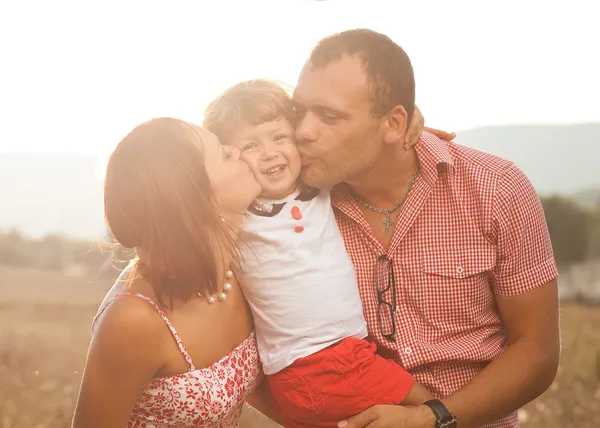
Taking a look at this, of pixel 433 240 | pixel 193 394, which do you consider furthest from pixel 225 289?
pixel 433 240

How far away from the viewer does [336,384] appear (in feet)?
8.18

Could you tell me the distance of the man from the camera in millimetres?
2729

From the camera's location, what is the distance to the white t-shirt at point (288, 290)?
2508mm

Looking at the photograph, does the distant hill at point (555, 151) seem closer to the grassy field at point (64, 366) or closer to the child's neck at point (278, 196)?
the grassy field at point (64, 366)

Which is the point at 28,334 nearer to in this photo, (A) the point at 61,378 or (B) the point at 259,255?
(A) the point at 61,378

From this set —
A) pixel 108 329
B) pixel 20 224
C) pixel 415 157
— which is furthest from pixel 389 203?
pixel 20 224

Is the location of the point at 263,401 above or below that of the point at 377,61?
below

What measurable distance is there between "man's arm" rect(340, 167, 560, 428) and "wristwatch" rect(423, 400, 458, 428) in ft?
0.19

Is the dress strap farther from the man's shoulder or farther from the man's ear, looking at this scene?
the man's shoulder

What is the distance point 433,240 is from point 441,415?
68cm

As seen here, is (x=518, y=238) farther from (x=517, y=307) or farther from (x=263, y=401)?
(x=263, y=401)

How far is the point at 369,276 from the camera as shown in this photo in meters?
2.84

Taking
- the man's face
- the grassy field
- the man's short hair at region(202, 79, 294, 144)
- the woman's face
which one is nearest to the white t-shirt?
the woman's face

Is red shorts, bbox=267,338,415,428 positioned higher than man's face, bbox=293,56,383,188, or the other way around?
man's face, bbox=293,56,383,188
